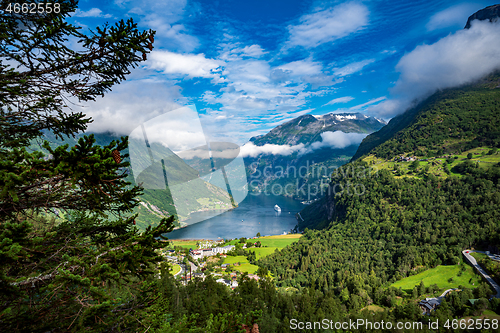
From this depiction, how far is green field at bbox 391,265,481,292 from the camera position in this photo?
116 feet

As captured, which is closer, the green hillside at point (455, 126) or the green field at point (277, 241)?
the green field at point (277, 241)

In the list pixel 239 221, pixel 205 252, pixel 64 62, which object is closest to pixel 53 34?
pixel 64 62

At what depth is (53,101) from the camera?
3.73 meters

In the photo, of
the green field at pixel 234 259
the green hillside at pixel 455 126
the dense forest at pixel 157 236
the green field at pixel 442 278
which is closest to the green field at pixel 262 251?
the dense forest at pixel 157 236

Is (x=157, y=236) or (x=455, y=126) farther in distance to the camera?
(x=455, y=126)

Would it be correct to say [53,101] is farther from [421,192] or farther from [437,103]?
[437,103]

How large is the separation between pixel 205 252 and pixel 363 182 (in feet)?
215

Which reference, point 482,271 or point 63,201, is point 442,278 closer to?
point 482,271

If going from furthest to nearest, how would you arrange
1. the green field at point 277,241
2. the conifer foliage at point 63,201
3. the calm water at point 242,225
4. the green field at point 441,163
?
1. the calm water at point 242,225
2. the green field at point 277,241
3. the green field at point 441,163
4. the conifer foliage at point 63,201

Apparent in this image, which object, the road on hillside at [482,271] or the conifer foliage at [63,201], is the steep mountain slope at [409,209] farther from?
the conifer foliage at [63,201]

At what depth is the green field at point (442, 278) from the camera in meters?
35.5

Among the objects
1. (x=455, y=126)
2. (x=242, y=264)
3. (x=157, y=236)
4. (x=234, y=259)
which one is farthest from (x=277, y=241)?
(x=455, y=126)

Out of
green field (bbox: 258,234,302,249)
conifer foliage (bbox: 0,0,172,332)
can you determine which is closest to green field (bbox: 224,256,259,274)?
green field (bbox: 258,234,302,249)

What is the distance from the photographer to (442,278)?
1515 inches
